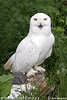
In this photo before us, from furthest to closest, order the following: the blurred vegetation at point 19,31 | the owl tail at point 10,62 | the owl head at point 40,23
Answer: the blurred vegetation at point 19,31 → the owl tail at point 10,62 → the owl head at point 40,23

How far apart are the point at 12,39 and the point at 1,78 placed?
9.23 ft

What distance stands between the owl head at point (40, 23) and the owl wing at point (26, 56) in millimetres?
219

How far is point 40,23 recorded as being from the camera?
13.2 ft

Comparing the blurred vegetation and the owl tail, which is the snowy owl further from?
the blurred vegetation

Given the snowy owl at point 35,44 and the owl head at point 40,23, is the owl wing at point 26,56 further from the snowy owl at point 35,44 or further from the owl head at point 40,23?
the owl head at point 40,23

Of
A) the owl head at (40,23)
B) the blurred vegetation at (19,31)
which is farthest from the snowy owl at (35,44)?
the blurred vegetation at (19,31)

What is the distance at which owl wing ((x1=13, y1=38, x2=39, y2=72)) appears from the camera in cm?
412

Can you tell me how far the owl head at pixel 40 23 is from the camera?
403cm

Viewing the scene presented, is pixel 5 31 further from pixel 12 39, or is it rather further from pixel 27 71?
pixel 27 71

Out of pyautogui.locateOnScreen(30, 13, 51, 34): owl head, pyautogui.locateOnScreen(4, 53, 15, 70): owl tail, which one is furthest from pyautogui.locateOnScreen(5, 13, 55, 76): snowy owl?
pyautogui.locateOnScreen(4, 53, 15, 70): owl tail

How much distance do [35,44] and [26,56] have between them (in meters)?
0.27

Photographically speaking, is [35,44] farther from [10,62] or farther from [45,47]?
[10,62]

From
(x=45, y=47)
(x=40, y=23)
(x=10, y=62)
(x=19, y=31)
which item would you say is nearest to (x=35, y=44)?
(x=45, y=47)

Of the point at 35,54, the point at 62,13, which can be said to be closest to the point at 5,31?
the point at 35,54
